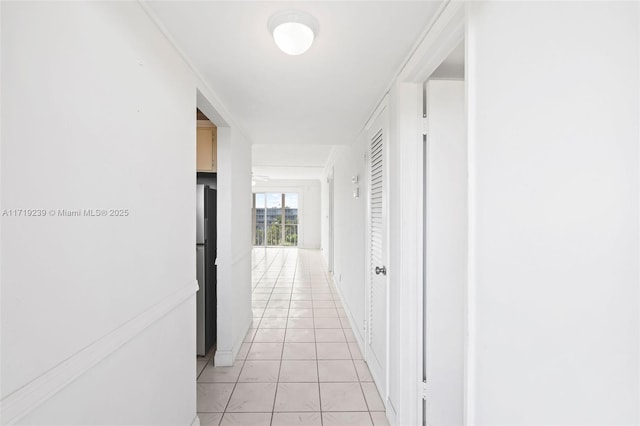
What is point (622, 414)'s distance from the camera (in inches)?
20.9

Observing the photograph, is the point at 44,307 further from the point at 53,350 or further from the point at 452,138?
the point at 452,138

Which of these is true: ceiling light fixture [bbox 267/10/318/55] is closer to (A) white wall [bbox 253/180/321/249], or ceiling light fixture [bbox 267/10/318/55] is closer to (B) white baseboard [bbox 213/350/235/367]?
(B) white baseboard [bbox 213/350/235/367]

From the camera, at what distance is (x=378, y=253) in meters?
2.28

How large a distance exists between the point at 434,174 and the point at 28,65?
170 centimetres

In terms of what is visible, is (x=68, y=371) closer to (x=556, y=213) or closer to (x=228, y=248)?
(x=556, y=213)

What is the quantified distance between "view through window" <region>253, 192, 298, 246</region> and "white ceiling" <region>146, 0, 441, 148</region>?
26.1ft

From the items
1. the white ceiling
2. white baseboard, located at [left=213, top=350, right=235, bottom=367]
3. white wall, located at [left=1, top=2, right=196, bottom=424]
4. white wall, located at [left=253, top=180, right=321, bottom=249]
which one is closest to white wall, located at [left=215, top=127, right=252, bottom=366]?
white baseboard, located at [left=213, top=350, right=235, bottom=367]

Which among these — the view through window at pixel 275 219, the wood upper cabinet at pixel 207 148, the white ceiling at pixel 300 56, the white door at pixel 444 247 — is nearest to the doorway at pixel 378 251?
the white ceiling at pixel 300 56

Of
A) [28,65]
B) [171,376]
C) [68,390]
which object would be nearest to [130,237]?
[68,390]

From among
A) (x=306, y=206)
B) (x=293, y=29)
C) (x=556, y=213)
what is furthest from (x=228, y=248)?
→ (x=306, y=206)

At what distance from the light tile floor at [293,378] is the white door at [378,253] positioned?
234 mm

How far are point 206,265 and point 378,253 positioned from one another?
5.35ft

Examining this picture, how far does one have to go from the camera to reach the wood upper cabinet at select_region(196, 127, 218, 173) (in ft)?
8.98

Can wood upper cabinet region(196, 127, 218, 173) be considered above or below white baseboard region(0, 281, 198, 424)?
above
